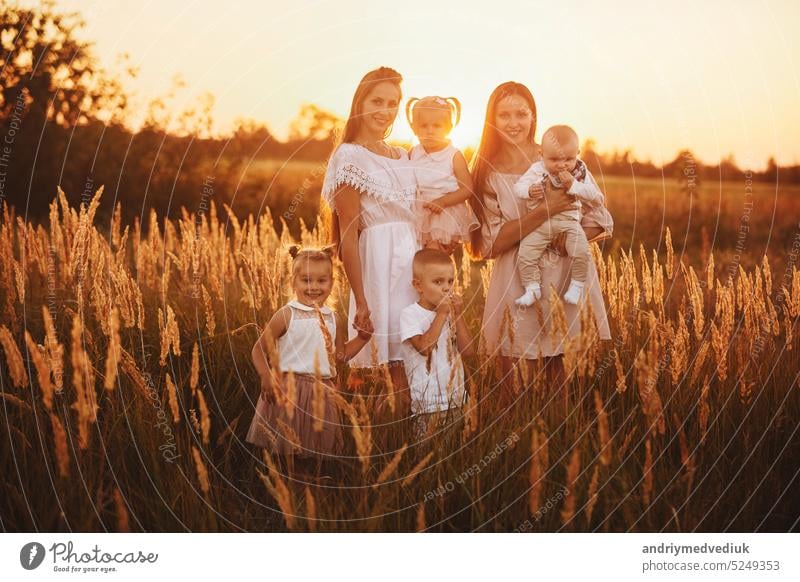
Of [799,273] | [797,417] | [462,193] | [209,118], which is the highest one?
[209,118]

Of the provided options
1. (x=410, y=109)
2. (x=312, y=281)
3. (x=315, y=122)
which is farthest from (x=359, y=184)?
(x=315, y=122)

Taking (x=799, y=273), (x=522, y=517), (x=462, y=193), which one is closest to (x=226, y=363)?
(x=462, y=193)

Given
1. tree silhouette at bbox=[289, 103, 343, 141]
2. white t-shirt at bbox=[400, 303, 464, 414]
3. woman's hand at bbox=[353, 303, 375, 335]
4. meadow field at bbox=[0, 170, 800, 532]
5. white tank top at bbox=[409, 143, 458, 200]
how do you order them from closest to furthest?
1. meadow field at bbox=[0, 170, 800, 532]
2. white t-shirt at bbox=[400, 303, 464, 414]
3. woman's hand at bbox=[353, 303, 375, 335]
4. white tank top at bbox=[409, 143, 458, 200]
5. tree silhouette at bbox=[289, 103, 343, 141]

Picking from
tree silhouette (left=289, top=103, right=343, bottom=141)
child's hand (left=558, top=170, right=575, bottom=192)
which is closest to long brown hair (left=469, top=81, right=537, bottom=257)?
child's hand (left=558, top=170, right=575, bottom=192)

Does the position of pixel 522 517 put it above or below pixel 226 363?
below

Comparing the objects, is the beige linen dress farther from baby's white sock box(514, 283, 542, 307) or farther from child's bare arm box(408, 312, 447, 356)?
child's bare arm box(408, 312, 447, 356)

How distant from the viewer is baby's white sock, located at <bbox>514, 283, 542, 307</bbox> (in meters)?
4.10

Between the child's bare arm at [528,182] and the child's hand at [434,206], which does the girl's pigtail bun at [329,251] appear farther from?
the child's bare arm at [528,182]

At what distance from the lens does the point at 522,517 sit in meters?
3.34

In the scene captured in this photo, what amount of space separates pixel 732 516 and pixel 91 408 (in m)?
2.54

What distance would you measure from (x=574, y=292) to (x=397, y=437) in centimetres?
116

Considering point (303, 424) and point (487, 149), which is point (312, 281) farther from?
point (487, 149)

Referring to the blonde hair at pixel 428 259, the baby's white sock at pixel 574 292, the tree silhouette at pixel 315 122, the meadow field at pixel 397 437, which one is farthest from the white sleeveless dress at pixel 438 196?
the tree silhouette at pixel 315 122
